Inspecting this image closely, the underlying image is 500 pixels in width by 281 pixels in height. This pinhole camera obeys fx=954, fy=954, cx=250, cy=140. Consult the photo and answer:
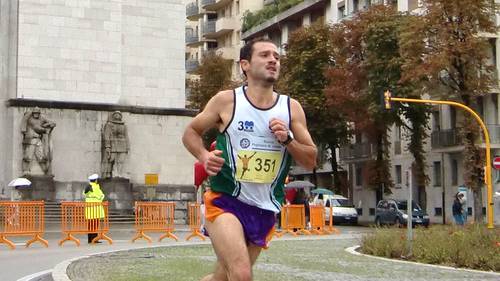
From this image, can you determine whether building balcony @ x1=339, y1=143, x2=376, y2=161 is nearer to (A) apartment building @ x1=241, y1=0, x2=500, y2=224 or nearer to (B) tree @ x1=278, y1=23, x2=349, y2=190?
(A) apartment building @ x1=241, y1=0, x2=500, y2=224

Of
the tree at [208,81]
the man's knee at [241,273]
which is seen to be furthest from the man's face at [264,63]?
the tree at [208,81]

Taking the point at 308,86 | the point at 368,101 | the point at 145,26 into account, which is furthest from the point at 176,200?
the point at 308,86

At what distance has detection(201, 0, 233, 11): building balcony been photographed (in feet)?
308

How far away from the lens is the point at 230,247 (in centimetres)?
655

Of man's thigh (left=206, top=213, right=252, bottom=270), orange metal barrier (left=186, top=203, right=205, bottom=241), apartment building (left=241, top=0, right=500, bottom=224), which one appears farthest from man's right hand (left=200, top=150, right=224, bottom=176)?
apartment building (left=241, top=0, right=500, bottom=224)

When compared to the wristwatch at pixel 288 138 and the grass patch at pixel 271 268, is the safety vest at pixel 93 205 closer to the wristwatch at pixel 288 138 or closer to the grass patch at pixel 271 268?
the grass patch at pixel 271 268

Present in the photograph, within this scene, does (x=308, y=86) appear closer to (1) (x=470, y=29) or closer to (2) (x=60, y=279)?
(1) (x=470, y=29)

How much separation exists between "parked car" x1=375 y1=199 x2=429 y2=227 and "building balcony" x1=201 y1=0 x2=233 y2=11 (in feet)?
157

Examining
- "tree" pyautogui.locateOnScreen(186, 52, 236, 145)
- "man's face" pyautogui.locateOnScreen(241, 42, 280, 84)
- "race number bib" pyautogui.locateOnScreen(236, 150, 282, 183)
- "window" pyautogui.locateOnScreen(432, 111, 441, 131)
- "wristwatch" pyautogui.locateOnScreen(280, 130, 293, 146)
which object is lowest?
"race number bib" pyautogui.locateOnScreen(236, 150, 282, 183)

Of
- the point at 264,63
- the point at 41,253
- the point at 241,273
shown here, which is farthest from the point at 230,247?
the point at 41,253

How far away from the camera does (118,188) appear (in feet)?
122

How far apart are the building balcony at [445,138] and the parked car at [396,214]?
8.09m

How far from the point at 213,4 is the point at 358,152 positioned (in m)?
34.0

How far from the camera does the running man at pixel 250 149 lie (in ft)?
22.3
